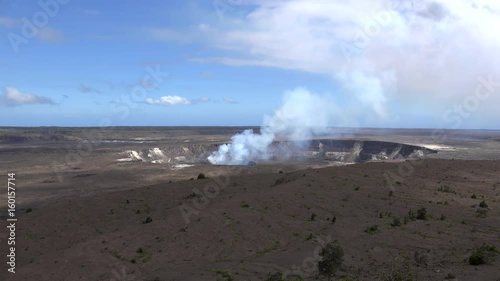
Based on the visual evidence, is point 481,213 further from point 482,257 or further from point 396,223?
point 482,257

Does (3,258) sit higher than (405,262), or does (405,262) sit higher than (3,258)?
(405,262)

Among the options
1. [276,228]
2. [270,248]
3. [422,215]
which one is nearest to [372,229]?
[422,215]

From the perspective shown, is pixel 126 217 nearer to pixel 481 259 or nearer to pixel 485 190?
pixel 481 259

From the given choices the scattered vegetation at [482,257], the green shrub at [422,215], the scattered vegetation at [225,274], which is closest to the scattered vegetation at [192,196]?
the green shrub at [422,215]

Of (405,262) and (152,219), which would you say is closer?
(405,262)

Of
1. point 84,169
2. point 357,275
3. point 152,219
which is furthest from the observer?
point 84,169

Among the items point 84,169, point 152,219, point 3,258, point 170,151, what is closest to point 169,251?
point 152,219

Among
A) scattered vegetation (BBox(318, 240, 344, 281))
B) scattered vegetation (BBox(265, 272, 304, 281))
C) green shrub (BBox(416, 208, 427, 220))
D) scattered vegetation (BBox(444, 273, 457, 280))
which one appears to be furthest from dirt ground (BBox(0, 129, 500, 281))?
scattered vegetation (BBox(318, 240, 344, 281))

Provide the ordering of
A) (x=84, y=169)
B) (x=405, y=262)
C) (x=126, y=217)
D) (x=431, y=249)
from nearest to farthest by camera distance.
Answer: (x=405, y=262) < (x=431, y=249) < (x=126, y=217) < (x=84, y=169)
